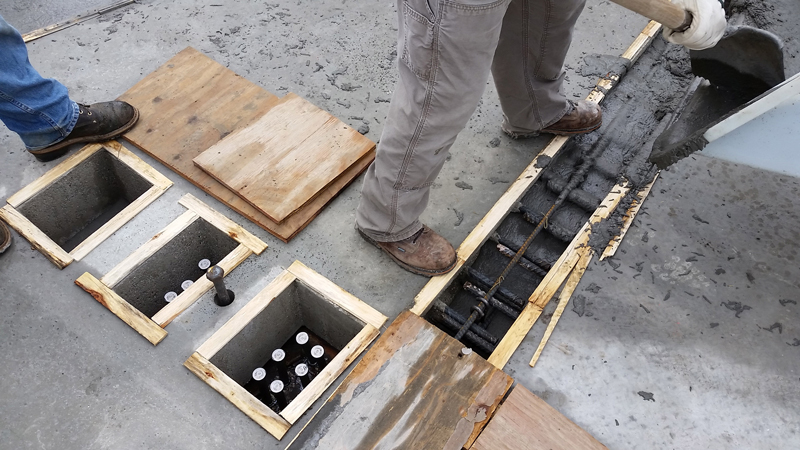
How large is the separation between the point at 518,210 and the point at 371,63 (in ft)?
3.84

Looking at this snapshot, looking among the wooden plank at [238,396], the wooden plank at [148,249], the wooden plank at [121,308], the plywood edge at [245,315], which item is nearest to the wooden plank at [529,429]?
the wooden plank at [238,396]

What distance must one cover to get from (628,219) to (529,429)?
1079 mm

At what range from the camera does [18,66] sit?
218cm

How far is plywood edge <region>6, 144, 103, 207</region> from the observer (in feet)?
7.63

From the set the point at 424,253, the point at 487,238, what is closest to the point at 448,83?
the point at 424,253

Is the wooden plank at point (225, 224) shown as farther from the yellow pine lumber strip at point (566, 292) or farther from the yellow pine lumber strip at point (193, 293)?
the yellow pine lumber strip at point (566, 292)

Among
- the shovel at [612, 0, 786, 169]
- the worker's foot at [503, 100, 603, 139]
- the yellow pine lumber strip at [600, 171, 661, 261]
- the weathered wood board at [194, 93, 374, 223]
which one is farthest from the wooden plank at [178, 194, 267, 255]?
the shovel at [612, 0, 786, 169]

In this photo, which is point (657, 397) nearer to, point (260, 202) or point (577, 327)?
point (577, 327)

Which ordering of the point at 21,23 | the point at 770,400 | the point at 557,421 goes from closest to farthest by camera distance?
1. the point at 557,421
2. the point at 770,400
3. the point at 21,23

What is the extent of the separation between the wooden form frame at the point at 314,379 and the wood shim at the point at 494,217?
0.68 feet

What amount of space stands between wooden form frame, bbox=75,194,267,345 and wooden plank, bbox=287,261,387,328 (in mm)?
212

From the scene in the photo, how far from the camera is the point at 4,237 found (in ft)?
7.20

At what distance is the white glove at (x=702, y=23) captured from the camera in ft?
5.83

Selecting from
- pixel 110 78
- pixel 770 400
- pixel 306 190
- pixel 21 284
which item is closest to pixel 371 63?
pixel 306 190
